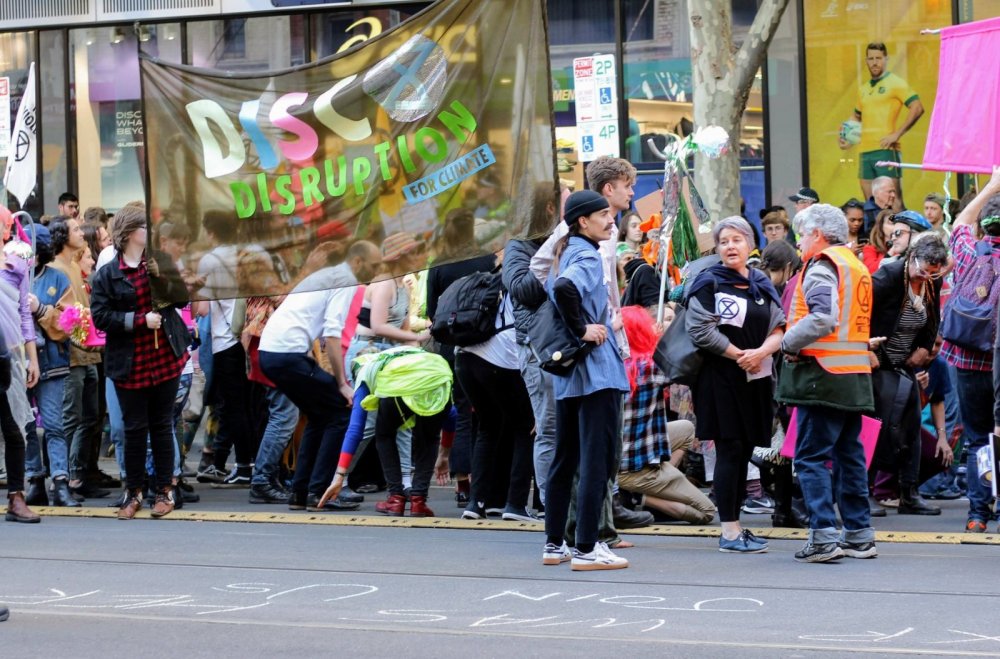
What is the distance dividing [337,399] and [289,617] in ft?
12.8

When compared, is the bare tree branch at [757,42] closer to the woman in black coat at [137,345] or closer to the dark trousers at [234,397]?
the dark trousers at [234,397]

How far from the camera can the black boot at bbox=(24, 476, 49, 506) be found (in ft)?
37.7

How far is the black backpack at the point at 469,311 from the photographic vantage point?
9906 millimetres

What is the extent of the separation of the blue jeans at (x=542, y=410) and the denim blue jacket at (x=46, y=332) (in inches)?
155

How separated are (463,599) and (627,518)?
97.4 inches

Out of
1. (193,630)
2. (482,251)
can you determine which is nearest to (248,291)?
(482,251)

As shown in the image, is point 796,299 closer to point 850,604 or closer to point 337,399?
point 850,604

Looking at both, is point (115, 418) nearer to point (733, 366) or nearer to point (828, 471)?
point (733, 366)

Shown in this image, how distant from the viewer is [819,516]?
8.46m

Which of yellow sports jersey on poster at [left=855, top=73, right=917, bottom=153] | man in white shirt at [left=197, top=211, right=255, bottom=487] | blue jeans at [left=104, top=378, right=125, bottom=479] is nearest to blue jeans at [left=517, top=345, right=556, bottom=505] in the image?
blue jeans at [left=104, top=378, right=125, bottom=479]

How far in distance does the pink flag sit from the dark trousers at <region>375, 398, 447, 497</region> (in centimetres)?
359

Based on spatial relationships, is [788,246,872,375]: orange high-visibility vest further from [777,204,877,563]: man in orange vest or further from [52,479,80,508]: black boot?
[52,479,80,508]: black boot

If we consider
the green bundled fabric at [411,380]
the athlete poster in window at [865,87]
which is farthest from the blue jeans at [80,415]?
the athlete poster in window at [865,87]

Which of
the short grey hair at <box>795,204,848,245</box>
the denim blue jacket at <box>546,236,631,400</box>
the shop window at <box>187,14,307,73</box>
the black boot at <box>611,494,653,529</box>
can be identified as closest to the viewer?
the denim blue jacket at <box>546,236,631,400</box>
